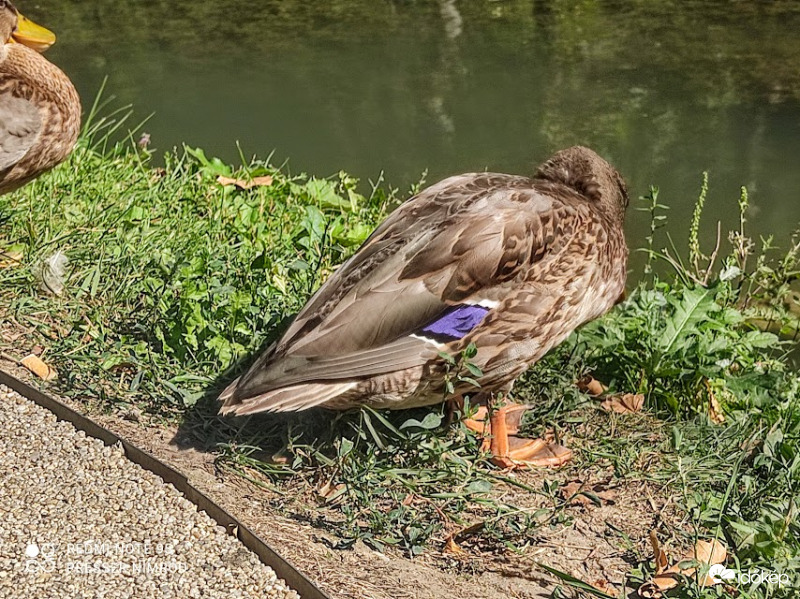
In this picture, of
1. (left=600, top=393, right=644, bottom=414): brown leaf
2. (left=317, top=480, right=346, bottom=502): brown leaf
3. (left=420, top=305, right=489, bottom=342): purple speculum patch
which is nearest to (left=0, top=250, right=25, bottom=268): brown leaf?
(left=317, top=480, right=346, bottom=502): brown leaf

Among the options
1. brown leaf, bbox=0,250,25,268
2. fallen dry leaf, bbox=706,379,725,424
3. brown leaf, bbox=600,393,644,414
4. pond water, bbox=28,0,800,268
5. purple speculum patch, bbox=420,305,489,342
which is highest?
purple speculum patch, bbox=420,305,489,342

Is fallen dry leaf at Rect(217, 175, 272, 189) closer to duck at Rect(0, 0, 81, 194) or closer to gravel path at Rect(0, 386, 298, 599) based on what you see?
duck at Rect(0, 0, 81, 194)

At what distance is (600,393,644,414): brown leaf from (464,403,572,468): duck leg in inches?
12.1

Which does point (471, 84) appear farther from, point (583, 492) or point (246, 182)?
point (583, 492)

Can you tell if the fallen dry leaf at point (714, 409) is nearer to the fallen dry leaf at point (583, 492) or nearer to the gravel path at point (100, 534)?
the fallen dry leaf at point (583, 492)

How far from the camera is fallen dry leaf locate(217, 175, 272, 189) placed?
5.52m

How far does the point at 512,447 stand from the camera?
3.49 metres

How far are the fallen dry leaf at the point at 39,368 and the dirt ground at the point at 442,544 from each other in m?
0.28

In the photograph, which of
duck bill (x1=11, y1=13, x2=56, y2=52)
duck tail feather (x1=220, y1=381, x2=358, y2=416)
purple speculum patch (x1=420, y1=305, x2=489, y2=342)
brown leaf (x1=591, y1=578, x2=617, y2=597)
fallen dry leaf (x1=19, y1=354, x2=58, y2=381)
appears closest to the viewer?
brown leaf (x1=591, y1=578, x2=617, y2=597)

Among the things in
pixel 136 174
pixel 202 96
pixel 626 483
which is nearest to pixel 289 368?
pixel 626 483

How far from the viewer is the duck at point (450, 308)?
3.15m

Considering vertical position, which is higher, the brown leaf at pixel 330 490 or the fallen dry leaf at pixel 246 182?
the brown leaf at pixel 330 490

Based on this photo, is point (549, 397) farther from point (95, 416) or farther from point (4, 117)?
point (4, 117)

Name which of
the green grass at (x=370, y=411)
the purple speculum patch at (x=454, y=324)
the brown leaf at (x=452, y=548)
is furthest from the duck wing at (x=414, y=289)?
the brown leaf at (x=452, y=548)
